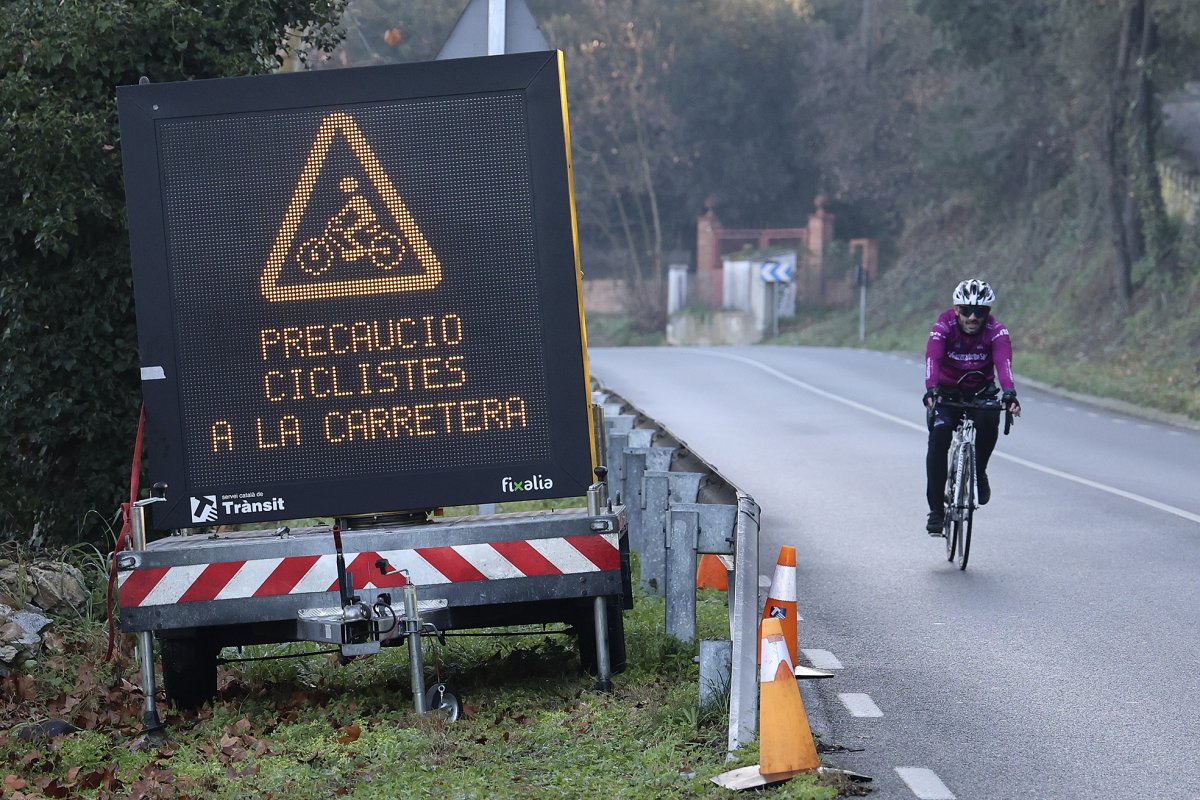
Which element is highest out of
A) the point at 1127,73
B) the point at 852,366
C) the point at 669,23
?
the point at 669,23

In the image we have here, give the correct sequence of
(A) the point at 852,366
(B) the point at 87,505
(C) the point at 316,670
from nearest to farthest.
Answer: (C) the point at 316,670 < (B) the point at 87,505 < (A) the point at 852,366

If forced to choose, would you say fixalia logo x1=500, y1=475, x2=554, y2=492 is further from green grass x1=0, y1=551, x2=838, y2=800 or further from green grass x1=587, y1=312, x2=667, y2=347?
green grass x1=587, y1=312, x2=667, y2=347

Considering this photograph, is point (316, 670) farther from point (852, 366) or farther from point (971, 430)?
point (852, 366)

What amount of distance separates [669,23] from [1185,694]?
207ft

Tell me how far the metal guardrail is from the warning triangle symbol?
135 centimetres

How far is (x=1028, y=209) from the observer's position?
5075 cm

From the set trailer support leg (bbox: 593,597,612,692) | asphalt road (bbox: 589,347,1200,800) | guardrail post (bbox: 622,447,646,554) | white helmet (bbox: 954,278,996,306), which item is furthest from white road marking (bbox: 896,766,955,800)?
white helmet (bbox: 954,278,996,306)

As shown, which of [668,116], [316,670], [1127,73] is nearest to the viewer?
[316,670]

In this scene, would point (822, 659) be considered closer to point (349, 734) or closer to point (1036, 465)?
point (349, 734)

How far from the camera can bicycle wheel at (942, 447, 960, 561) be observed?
12648 millimetres

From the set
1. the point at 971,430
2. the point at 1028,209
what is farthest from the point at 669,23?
the point at 971,430

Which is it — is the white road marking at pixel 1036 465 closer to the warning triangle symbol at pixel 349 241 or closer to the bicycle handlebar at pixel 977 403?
the bicycle handlebar at pixel 977 403

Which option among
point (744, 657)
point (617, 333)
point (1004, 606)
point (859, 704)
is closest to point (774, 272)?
point (617, 333)

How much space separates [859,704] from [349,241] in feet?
10.1
